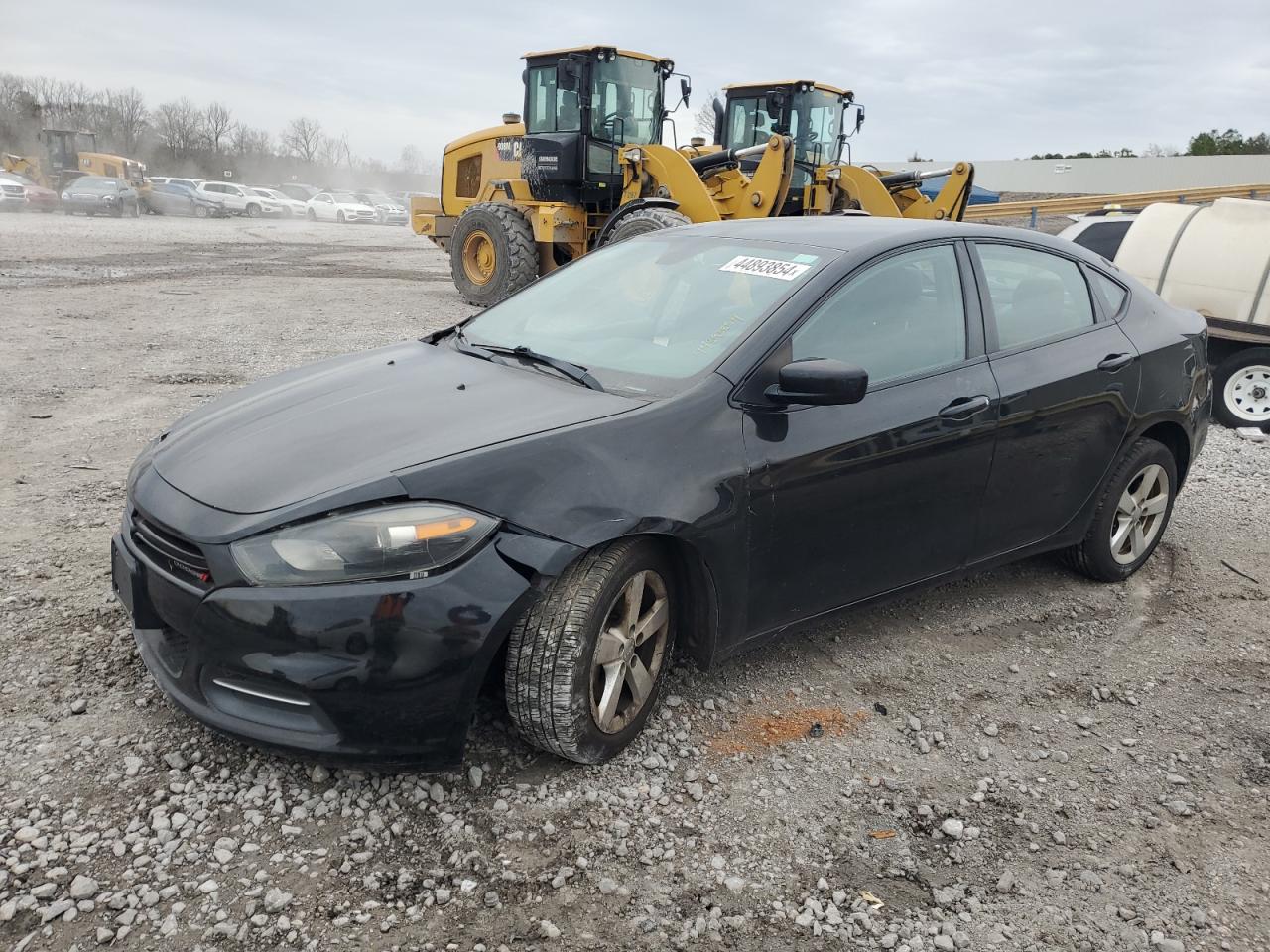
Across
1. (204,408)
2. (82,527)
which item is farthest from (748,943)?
(82,527)

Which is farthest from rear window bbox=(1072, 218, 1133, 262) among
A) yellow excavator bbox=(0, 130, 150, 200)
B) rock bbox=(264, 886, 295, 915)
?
yellow excavator bbox=(0, 130, 150, 200)

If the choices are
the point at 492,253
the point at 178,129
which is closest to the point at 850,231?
the point at 492,253

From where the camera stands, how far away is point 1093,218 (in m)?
9.44

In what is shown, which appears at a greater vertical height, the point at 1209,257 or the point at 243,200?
the point at 243,200

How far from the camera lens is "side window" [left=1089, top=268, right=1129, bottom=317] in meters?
4.11

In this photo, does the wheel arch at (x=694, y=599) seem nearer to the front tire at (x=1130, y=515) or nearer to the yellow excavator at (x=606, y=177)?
the front tire at (x=1130, y=515)

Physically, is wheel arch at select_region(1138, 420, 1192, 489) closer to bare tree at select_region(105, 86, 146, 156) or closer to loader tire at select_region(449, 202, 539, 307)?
loader tire at select_region(449, 202, 539, 307)

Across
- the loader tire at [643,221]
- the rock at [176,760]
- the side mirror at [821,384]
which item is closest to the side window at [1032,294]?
the side mirror at [821,384]

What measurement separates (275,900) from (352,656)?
58cm

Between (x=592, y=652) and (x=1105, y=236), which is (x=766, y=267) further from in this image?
(x=1105, y=236)

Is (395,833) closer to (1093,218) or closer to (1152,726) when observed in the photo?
(1152,726)

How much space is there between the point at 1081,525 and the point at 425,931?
314 centimetres

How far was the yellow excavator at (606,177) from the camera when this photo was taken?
1101 centimetres

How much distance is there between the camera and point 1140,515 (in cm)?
431
